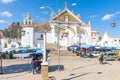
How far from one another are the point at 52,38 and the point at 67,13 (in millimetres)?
10135

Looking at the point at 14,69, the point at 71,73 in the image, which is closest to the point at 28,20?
the point at 14,69

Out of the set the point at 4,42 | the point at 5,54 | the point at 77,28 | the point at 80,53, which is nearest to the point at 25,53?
the point at 5,54

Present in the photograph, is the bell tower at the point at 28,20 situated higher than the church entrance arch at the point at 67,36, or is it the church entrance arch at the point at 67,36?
the bell tower at the point at 28,20

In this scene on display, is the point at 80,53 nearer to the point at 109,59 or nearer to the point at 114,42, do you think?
the point at 109,59

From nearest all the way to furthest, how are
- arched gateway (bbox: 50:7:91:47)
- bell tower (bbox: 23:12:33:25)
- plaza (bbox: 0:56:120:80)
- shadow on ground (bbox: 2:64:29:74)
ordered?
plaza (bbox: 0:56:120:80) → shadow on ground (bbox: 2:64:29:74) → bell tower (bbox: 23:12:33:25) → arched gateway (bbox: 50:7:91:47)

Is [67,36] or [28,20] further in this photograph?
[67,36]

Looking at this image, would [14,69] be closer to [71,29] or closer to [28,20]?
[28,20]

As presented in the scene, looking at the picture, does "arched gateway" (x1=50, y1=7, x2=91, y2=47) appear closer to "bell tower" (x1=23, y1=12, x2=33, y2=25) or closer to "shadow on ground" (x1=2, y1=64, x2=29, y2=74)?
"bell tower" (x1=23, y1=12, x2=33, y2=25)

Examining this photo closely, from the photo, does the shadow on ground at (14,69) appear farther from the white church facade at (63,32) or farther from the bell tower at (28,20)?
the bell tower at (28,20)

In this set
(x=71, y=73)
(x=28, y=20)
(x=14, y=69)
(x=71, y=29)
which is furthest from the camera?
(x=71, y=29)

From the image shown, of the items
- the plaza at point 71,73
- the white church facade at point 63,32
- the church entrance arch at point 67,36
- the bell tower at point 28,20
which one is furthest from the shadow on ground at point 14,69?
the bell tower at point 28,20

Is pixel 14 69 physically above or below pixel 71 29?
below

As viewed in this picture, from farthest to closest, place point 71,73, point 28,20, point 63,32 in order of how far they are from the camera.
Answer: point 63,32, point 28,20, point 71,73

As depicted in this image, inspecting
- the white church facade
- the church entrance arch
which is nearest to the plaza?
the white church facade
